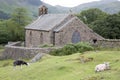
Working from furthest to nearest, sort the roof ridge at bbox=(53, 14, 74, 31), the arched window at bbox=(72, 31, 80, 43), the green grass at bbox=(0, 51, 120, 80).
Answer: the arched window at bbox=(72, 31, 80, 43) → the roof ridge at bbox=(53, 14, 74, 31) → the green grass at bbox=(0, 51, 120, 80)

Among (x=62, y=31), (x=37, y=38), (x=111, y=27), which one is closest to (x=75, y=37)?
(x=62, y=31)

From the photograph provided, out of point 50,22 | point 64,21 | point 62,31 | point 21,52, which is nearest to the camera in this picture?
point 21,52

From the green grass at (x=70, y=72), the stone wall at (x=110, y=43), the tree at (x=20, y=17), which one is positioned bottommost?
the stone wall at (x=110, y=43)

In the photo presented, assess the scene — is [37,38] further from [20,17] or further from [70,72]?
[70,72]

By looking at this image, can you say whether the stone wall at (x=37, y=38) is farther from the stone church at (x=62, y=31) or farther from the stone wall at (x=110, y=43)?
the stone wall at (x=110, y=43)

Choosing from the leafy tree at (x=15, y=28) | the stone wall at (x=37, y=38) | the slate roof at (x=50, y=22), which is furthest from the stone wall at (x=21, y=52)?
the leafy tree at (x=15, y=28)

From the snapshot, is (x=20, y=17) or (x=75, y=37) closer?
(x=75, y=37)

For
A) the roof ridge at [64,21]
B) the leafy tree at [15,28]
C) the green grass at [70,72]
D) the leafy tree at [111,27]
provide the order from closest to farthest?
1. the green grass at [70,72]
2. the roof ridge at [64,21]
3. the leafy tree at [111,27]
4. the leafy tree at [15,28]

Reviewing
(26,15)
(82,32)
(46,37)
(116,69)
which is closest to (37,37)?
(46,37)

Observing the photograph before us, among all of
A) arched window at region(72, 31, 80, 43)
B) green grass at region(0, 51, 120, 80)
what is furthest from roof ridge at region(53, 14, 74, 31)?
green grass at region(0, 51, 120, 80)

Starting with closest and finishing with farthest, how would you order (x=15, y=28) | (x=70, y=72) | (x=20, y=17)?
1. (x=70, y=72)
2. (x=15, y=28)
3. (x=20, y=17)

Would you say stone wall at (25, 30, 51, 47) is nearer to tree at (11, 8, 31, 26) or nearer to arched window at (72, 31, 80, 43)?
arched window at (72, 31, 80, 43)

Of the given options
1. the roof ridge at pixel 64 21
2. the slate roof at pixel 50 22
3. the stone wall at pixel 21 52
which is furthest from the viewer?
the slate roof at pixel 50 22

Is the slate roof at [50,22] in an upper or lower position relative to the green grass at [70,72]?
upper
